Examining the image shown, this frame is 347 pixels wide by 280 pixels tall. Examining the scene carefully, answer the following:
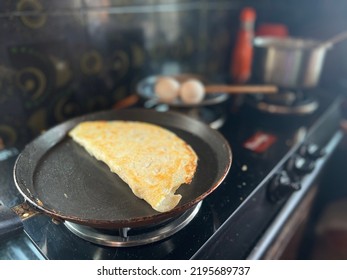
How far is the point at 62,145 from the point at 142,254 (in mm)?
457

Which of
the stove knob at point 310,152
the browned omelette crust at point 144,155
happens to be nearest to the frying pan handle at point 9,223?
the browned omelette crust at point 144,155

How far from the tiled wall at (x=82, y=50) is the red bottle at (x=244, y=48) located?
0.17m

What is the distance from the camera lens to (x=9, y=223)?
2.19 feet

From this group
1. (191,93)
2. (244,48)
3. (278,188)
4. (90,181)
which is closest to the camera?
(90,181)

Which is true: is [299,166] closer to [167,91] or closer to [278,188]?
[278,188]

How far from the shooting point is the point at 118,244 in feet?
2.22

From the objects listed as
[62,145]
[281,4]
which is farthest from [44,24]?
[281,4]

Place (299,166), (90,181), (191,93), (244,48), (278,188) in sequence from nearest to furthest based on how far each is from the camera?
(90,181) < (278,188) < (299,166) < (191,93) < (244,48)

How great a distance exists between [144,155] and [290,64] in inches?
30.4

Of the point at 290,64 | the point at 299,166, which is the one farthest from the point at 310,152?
the point at 290,64

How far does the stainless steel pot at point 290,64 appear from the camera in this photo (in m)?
1.22

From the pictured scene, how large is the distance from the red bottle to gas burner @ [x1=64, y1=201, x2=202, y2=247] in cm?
113

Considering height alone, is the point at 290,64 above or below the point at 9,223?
above
